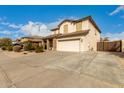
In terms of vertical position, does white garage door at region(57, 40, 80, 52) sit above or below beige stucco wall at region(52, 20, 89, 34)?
below

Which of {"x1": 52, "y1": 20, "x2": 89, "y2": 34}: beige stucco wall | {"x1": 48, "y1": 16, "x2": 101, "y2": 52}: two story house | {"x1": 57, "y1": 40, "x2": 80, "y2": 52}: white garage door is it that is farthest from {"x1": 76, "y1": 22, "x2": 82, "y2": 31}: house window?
{"x1": 57, "y1": 40, "x2": 80, "y2": 52}: white garage door

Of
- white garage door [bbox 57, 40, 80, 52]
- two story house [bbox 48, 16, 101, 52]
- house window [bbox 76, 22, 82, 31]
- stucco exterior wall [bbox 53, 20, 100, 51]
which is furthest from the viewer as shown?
house window [bbox 76, 22, 82, 31]

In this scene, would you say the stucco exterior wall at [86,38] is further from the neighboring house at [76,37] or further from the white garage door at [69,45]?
the white garage door at [69,45]

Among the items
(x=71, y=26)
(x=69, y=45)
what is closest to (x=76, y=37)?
(x=69, y=45)

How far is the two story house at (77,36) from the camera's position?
2135 centimetres

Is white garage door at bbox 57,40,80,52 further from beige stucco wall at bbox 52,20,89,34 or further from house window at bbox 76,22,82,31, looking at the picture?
house window at bbox 76,22,82,31

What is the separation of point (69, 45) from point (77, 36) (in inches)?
94.3

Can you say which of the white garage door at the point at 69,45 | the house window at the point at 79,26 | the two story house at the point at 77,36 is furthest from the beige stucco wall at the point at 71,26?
the white garage door at the point at 69,45

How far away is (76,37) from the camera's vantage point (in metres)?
22.0

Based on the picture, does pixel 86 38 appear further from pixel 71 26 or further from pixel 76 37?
pixel 71 26

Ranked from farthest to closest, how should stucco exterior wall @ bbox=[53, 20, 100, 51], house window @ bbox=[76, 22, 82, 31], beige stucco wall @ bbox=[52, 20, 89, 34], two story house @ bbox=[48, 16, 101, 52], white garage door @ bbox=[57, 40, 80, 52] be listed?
house window @ bbox=[76, 22, 82, 31]
beige stucco wall @ bbox=[52, 20, 89, 34]
white garage door @ bbox=[57, 40, 80, 52]
two story house @ bbox=[48, 16, 101, 52]
stucco exterior wall @ bbox=[53, 20, 100, 51]

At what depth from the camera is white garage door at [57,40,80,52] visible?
22.0m
